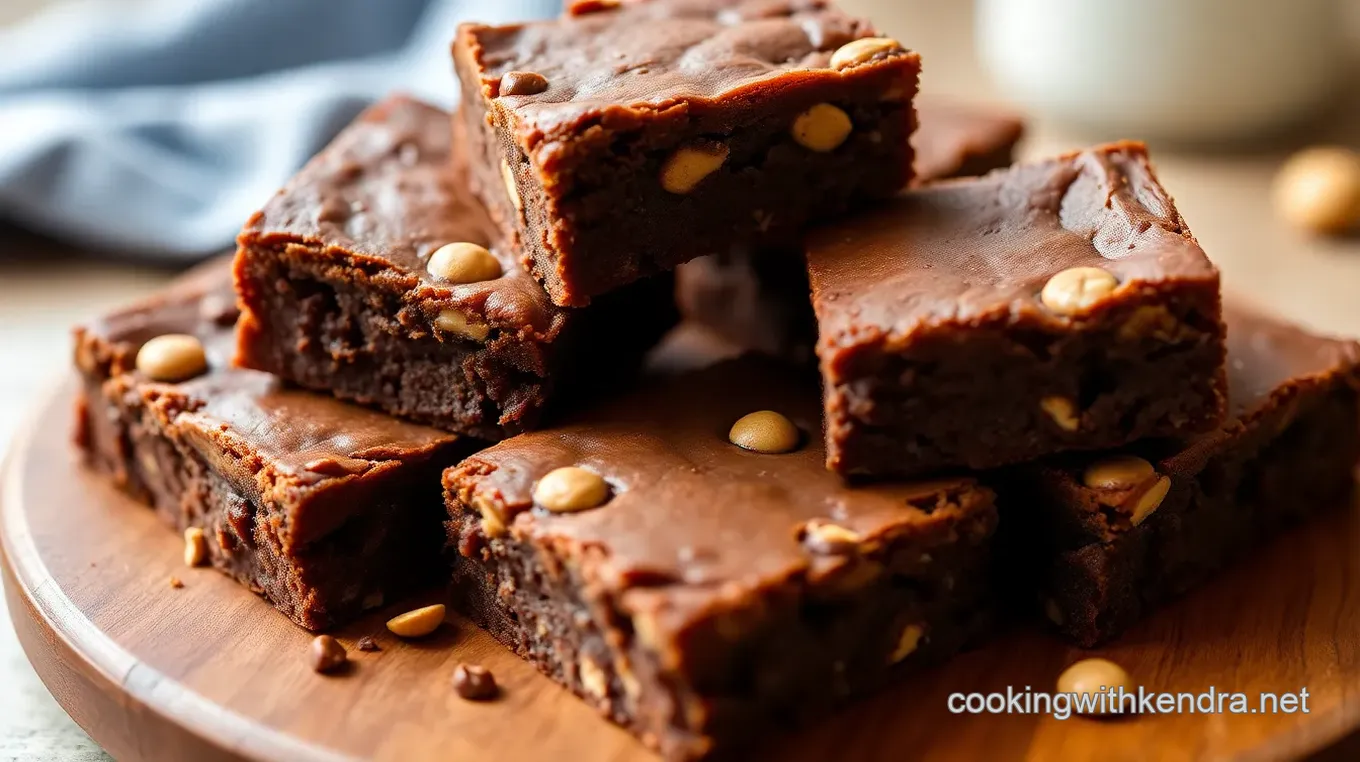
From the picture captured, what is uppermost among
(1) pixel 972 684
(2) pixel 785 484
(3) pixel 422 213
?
(3) pixel 422 213

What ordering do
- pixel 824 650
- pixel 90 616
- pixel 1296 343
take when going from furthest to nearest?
pixel 1296 343 → pixel 90 616 → pixel 824 650

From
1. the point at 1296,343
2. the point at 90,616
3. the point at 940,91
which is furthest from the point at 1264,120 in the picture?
the point at 90,616

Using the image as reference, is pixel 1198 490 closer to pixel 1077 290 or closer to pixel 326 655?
pixel 1077 290

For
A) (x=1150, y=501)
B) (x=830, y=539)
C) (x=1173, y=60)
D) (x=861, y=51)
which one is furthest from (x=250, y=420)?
(x=1173, y=60)

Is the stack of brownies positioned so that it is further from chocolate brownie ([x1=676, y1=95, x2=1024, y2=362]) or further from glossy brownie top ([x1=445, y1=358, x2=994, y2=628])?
chocolate brownie ([x1=676, y1=95, x2=1024, y2=362])

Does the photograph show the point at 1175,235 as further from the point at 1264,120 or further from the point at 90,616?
the point at 1264,120

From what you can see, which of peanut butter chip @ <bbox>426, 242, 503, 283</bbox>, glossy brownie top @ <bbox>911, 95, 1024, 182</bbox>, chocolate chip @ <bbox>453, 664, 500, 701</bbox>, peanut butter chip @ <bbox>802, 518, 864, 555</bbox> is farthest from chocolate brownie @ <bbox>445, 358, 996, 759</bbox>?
glossy brownie top @ <bbox>911, 95, 1024, 182</bbox>
